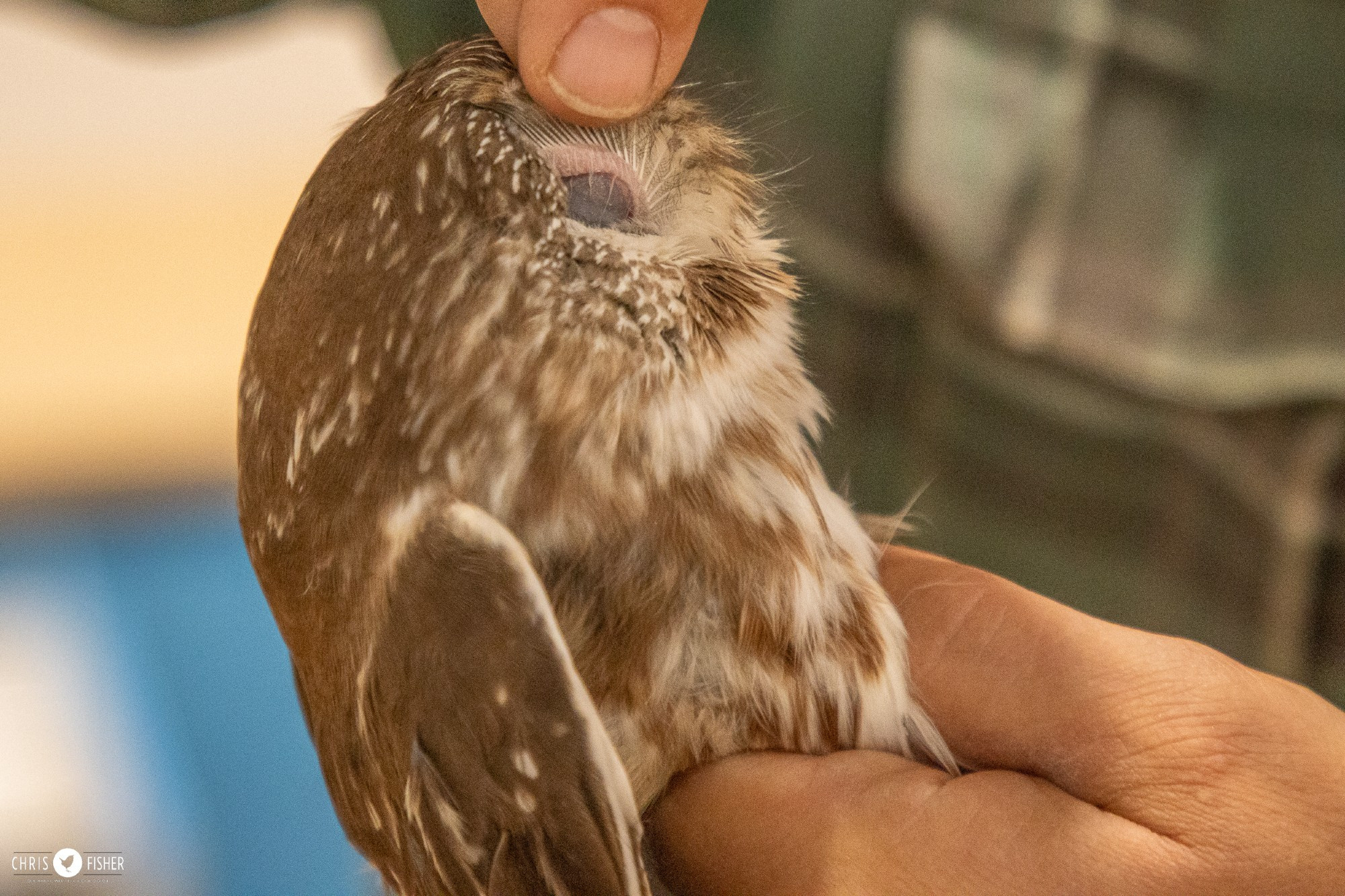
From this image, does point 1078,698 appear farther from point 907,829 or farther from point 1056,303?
point 1056,303

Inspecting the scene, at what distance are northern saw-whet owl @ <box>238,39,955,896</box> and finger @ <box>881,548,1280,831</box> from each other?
0.23m

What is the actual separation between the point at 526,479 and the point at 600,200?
251 mm

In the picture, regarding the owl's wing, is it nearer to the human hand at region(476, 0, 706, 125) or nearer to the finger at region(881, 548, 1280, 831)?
the human hand at region(476, 0, 706, 125)

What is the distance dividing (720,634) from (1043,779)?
42cm

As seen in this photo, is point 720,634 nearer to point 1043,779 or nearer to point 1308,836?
point 1043,779

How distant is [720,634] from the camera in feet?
3.24

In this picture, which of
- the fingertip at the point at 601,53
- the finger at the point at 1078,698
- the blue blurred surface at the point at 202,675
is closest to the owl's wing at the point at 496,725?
the fingertip at the point at 601,53

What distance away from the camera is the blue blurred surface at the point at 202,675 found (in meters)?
3.31

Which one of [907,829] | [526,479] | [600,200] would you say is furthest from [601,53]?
[907,829]

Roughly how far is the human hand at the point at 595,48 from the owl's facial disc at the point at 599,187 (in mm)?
29

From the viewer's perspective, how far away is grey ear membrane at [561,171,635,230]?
980 millimetres

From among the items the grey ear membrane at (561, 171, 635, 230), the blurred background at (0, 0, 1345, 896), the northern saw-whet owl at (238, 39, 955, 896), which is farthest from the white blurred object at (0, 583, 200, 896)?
the grey ear membrane at (561, 171, 635, 230)

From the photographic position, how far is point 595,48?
3.08ft

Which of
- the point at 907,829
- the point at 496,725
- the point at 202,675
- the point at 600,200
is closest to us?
the point at 496,725
